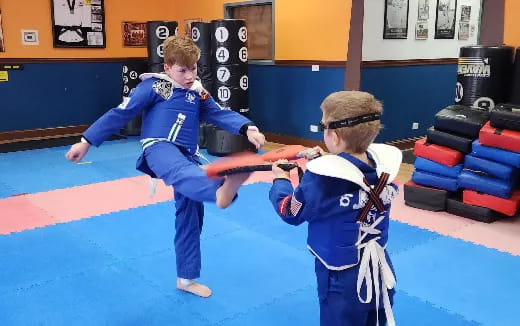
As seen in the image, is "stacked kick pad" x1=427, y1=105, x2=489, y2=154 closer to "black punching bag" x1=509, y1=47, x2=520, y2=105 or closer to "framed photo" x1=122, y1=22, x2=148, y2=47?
"black punching bag" x1=509, y1=47, x2=520, y2=105

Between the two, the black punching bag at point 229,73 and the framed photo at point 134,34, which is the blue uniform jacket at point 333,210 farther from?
the framed photo at point 134,34

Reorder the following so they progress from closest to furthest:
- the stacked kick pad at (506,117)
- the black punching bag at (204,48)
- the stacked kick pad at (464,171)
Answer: the stacked kick pad at (506,117) → the stacked kick pad at (464,171) → the black punching bag at (204,48)

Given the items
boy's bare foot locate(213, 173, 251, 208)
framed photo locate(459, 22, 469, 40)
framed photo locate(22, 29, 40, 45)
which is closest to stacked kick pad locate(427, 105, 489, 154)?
boy's bare foot locate(213, 173, 251, 208)

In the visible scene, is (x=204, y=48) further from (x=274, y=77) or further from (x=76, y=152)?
(x=76, y=152)

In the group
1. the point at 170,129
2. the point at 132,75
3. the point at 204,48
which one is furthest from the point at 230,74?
the point at 170,129

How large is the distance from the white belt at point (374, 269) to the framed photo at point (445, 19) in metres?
6.53

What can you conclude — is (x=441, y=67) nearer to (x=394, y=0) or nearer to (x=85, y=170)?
(x=394, y=0)

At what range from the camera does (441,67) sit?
7.68 meters

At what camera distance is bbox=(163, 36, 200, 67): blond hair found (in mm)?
2502

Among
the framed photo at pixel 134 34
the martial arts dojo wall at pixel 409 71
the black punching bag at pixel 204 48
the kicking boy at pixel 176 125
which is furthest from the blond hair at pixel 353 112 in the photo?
the framed photo at pixel 134 34

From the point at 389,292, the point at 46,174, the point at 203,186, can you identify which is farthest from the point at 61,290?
the point at 46,174

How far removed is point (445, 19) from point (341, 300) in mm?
6880

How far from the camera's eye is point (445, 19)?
748cm

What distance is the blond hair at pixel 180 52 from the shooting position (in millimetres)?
2502
